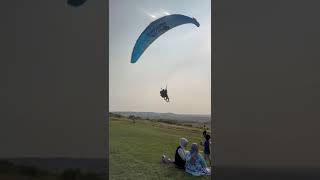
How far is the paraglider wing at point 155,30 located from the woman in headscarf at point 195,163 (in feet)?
4.38

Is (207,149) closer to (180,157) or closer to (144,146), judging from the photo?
(180,157)

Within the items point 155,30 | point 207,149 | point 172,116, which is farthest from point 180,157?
point 155,30

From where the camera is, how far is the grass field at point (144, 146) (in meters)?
5.04

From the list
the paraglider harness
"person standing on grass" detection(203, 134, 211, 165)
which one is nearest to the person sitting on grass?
"person standing on grass" detection(203, 134, 211, 165)

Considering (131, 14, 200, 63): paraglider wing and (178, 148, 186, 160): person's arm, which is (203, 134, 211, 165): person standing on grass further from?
(131, 14, 200, 63): paraglider wing

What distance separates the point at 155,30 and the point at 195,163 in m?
1.65

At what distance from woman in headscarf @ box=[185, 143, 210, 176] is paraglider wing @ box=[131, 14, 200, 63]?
133 cm

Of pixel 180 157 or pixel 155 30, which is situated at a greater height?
pixel 155 30

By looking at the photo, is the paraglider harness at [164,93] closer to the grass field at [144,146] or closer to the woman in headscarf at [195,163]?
the grass field at [144,146]

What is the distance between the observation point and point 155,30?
4.82 metres

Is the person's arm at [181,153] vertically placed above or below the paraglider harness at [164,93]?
below
